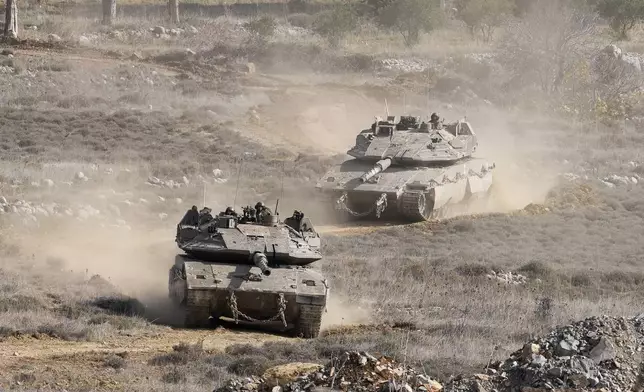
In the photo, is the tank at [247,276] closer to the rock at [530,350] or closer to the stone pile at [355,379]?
the stone pile at [355,379]

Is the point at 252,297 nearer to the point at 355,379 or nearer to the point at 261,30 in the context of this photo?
the point at 355,379

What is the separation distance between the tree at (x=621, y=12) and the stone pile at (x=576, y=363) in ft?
188

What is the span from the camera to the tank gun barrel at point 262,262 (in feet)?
59.6

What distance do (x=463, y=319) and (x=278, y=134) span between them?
27.8 metres

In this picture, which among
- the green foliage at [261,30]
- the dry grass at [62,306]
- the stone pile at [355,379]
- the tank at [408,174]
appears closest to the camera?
the stone pile at [355,379]

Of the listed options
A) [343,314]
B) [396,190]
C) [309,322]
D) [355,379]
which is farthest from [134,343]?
[396,190]

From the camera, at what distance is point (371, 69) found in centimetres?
5812

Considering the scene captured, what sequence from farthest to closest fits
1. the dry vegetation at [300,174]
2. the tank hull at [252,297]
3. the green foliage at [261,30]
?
the green foliage at [261,30] < the tank hull at [252,297] < the dry vegetation at [300,174]

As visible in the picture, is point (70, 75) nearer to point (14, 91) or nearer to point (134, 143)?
point (14, 91)

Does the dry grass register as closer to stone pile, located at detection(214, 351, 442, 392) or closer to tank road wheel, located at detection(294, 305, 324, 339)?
tank road wheel, located at detection(294, 305, 324, 339)

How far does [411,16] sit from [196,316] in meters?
47.3

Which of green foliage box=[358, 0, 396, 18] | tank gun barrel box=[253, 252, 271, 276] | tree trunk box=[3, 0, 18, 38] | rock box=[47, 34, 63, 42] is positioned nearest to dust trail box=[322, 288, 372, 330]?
tank gun barrel box=[253, 252, 271, 276]

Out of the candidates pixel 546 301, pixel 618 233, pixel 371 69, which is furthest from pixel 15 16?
pixel 546 301

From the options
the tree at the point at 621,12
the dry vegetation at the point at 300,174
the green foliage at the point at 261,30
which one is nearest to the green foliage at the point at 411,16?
the dry vegetation at the point at 300,174
